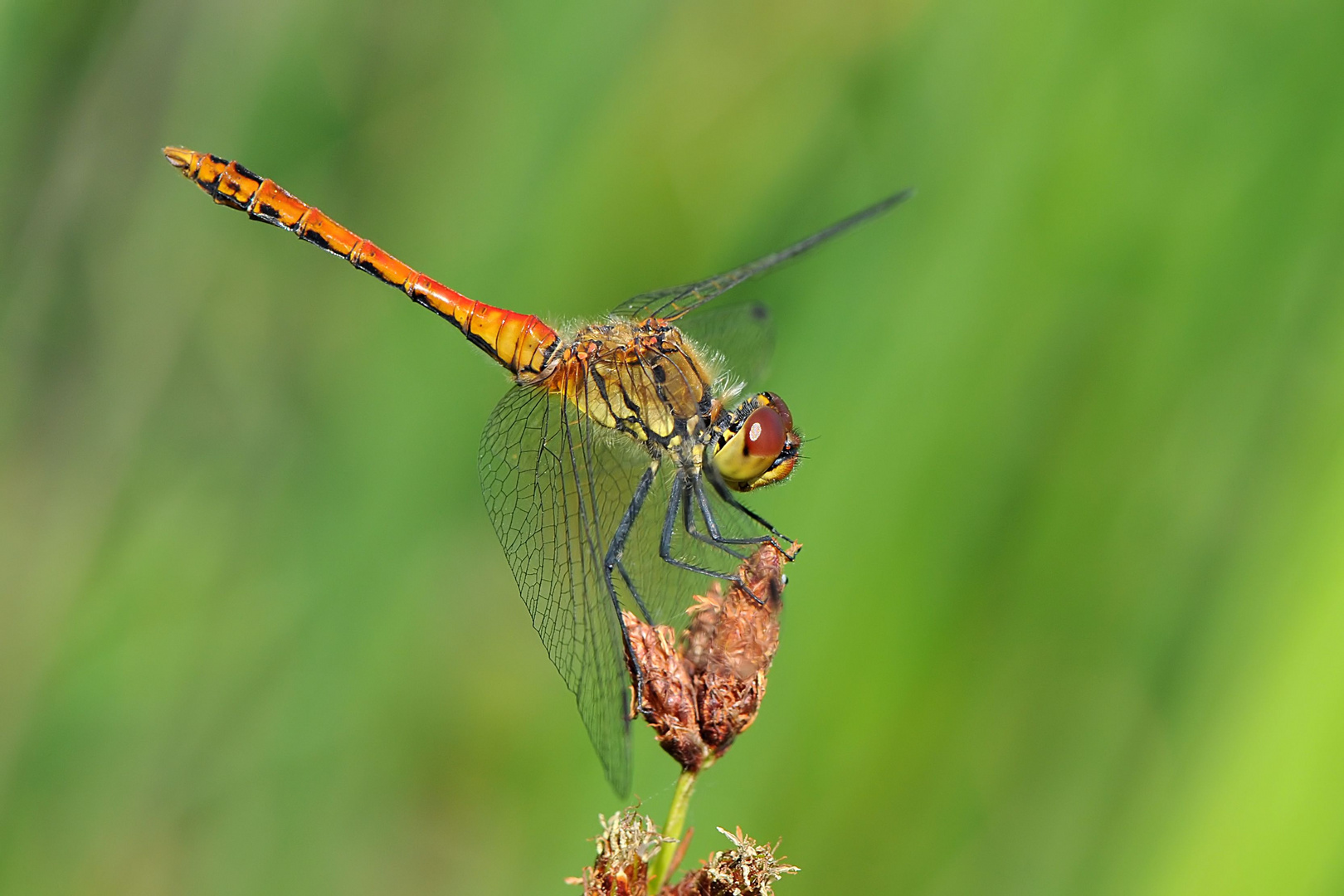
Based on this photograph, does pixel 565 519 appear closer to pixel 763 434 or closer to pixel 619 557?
pixel 619 557

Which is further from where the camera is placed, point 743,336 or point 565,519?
point 743,336

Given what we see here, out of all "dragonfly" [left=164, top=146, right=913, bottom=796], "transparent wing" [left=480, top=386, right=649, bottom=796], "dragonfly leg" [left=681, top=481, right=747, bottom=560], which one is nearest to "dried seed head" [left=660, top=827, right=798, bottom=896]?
"transparent wing" [left=480, top=386, right=649, bottom=796]

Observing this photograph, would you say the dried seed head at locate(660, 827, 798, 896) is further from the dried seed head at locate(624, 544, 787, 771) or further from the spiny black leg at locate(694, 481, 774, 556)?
the spiny black leg at locate(694, 481, 774, 556)

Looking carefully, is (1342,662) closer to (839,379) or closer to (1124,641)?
(1124,641)

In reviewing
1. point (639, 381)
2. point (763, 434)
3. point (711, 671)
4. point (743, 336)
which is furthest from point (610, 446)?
point (711, 671)

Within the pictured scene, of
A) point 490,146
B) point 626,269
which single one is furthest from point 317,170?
point 626,269
